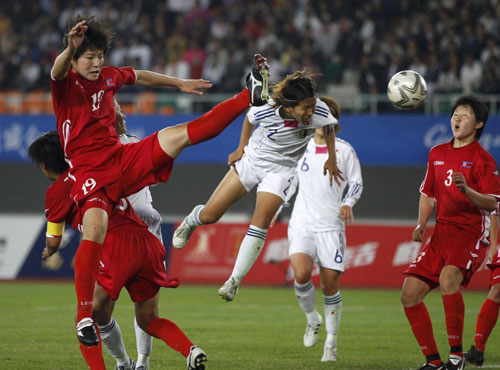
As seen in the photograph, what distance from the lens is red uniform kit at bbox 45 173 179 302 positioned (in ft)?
21.0

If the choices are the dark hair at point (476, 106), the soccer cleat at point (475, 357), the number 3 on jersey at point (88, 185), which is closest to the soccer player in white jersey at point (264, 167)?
the dark hair at point (476, 106)

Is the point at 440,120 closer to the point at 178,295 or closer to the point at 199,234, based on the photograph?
the point at 199,234

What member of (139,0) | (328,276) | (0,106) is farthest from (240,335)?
(139,0)

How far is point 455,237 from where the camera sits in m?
7.09

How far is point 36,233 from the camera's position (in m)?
17.7

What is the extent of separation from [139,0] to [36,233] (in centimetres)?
806

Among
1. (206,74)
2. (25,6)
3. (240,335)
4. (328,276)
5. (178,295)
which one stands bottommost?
(178,295)

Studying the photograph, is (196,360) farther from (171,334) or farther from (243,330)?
(243,330)

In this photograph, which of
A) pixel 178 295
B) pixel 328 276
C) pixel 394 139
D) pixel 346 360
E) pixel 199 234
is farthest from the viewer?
pixel 394 139

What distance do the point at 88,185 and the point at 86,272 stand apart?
0.66 meters

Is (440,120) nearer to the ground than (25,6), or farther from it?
nearer to the ground

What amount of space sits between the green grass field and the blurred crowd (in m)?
5.46

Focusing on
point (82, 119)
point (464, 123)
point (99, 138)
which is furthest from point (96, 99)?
point (464, 123)

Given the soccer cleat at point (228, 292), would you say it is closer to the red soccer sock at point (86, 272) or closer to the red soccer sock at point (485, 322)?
the red soccer sock at point (86, 272)
